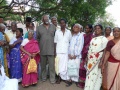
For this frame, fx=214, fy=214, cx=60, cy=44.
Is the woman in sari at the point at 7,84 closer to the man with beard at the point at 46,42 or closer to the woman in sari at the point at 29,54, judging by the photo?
the woman in sari at the point at 29,54

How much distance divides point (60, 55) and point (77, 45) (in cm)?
58

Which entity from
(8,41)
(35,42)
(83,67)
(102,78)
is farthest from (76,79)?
(8,41)

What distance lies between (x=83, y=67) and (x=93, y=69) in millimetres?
683

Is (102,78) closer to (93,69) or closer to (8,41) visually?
(93,69)

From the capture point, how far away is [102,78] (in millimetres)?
5617

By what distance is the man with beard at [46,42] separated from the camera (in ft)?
20.1

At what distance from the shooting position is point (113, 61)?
5.23m

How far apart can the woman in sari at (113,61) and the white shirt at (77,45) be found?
920mm

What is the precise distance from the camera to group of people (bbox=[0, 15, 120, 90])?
525 centimetres

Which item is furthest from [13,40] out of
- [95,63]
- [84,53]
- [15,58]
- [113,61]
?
[113,61]

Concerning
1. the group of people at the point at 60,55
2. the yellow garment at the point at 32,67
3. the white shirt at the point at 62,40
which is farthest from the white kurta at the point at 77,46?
the yellow garment at the point at 32,67

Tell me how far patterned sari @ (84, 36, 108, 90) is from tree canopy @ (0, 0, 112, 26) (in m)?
2.82

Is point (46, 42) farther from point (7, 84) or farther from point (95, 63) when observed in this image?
point (7, 84)

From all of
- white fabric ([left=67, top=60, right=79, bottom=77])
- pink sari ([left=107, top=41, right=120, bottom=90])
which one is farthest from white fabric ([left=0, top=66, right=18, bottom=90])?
pink sari ([left=107, top=41, right=120, bottom=90])
